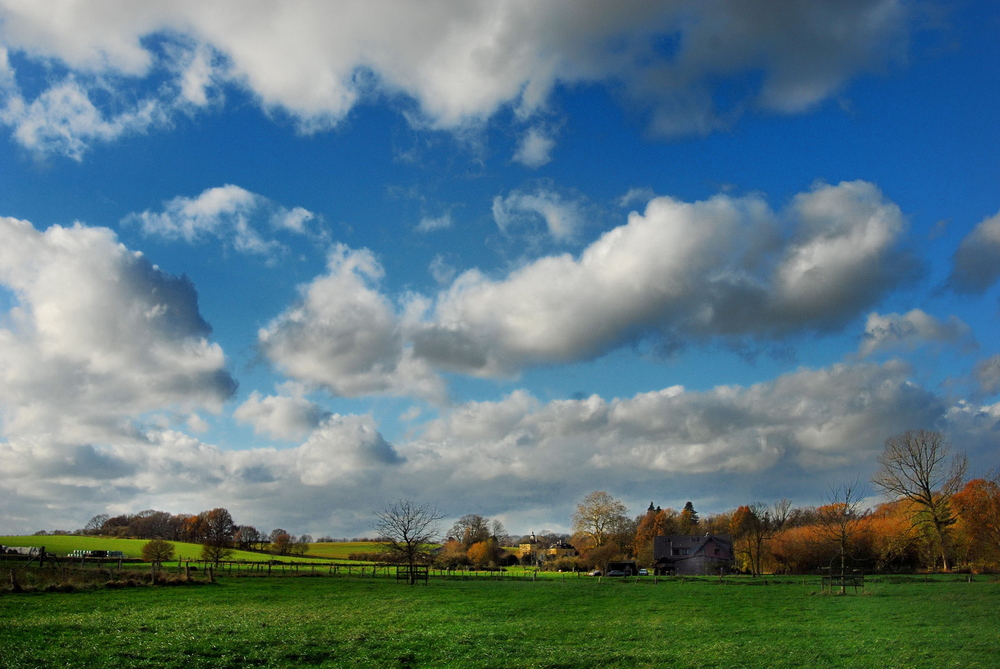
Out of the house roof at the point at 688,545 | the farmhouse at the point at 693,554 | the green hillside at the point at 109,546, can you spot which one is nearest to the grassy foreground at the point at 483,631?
the farmhouse at the point at 693,554

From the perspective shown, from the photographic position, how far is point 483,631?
91.4ft

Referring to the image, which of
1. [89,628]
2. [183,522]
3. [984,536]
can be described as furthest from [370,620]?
[183,522]

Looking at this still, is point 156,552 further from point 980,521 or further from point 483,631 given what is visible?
point 980,521

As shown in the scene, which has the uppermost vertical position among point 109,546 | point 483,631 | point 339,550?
point 483,631

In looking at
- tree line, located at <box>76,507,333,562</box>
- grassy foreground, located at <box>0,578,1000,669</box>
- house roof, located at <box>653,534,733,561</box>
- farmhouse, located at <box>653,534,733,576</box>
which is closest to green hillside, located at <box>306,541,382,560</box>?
tree line, located at <box>76,507,333,562</box>

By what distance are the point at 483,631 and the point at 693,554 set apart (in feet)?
324

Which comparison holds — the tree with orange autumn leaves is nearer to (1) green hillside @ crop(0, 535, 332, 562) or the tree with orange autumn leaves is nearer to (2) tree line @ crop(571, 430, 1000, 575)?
(2) tree line @ crop(571, 430, 1000, 575)

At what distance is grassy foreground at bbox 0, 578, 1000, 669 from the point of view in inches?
801

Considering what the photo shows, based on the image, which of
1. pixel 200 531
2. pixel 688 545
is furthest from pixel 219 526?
pixel 688 545

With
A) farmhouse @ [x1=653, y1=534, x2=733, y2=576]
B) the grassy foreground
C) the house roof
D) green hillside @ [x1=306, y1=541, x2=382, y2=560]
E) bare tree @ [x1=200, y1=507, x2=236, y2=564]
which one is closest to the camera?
the grassy foreground

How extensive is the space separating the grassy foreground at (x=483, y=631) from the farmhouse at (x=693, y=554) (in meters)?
71.1

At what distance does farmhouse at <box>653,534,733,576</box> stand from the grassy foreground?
7108cm

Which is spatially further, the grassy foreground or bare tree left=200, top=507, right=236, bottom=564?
bare tree left=200, top=507, right=236, bottom=564

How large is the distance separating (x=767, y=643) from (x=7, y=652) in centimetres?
2568
